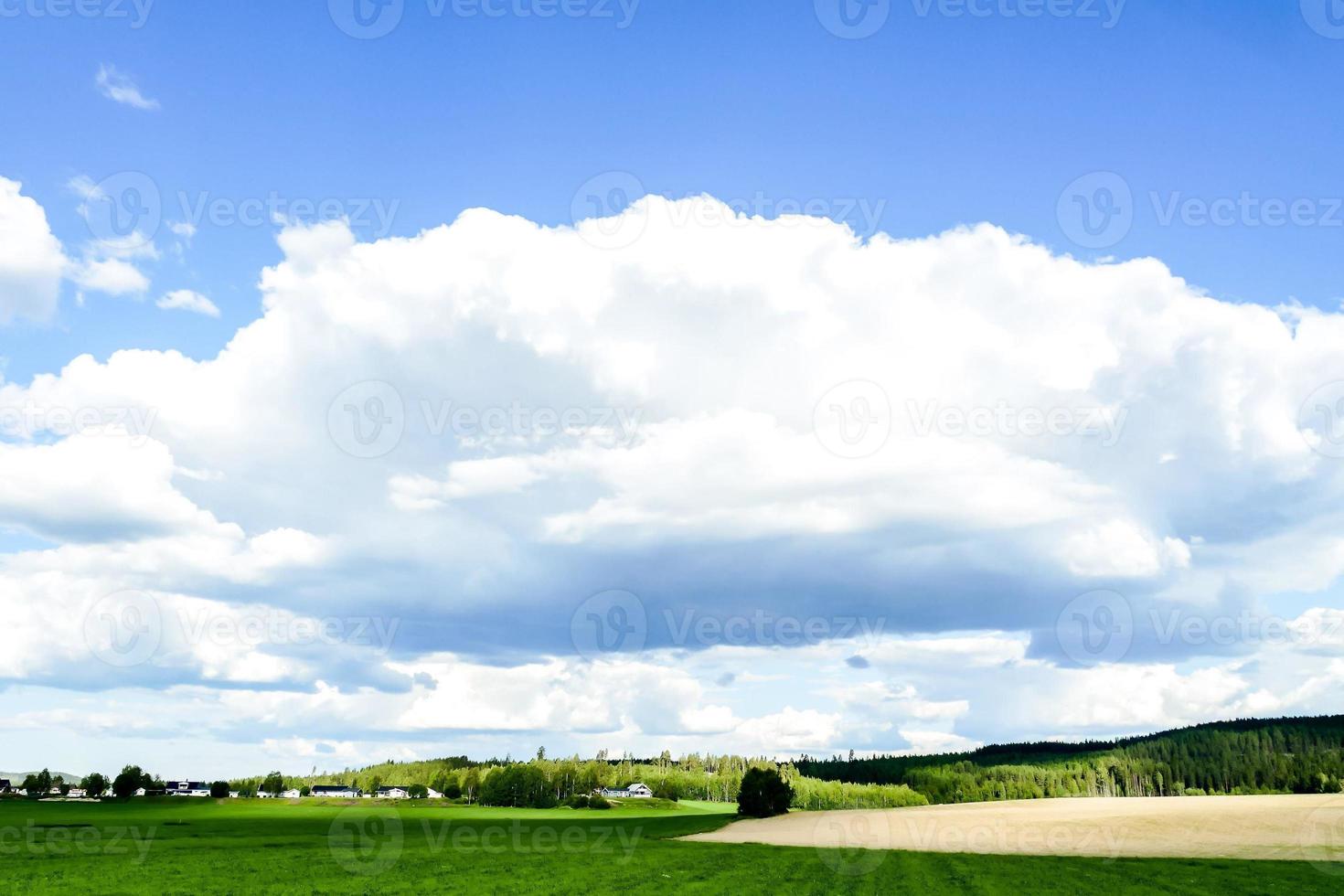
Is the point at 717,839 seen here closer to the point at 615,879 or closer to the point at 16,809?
the point at 615,879

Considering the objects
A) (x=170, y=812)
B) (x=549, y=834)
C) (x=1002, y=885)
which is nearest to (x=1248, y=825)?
(x=1002, y=885)

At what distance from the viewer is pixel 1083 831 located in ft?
289

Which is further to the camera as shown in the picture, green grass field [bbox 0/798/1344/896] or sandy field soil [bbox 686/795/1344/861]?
sandy field soil [bbox 686/795/1344/861]

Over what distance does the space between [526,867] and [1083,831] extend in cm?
5786

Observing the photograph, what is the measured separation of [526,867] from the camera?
56.4m

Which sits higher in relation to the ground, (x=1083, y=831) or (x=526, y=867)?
(x=526, y=867)

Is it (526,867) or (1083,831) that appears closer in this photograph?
(526,867)

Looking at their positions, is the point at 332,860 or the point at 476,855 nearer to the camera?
the point at 332,860

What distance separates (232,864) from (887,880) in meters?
39.1

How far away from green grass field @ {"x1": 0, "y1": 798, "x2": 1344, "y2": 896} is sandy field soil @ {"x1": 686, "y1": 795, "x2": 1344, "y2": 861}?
7453 mm

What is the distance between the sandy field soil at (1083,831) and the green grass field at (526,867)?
7453 mm

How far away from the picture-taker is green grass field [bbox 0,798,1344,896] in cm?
4644

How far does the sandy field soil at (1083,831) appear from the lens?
2800 inches

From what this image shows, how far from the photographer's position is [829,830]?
96.6 metres
